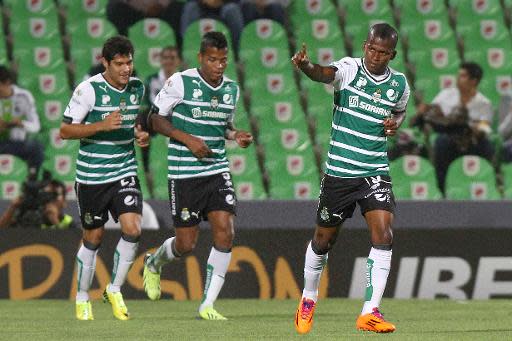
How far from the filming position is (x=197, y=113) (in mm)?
10234

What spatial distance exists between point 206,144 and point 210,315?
127 cm

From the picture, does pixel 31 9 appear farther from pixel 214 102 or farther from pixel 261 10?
pixel 214 102

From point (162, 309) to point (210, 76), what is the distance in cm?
238

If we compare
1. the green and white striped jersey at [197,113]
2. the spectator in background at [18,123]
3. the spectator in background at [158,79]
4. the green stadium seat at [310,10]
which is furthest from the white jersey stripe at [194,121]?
the green stadium seat at [310,10]

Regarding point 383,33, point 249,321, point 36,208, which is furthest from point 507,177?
point 383,33

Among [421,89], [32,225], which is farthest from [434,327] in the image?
[421,89]

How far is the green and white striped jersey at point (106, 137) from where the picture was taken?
10.1 meters

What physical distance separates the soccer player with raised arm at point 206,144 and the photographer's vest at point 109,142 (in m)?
0.19

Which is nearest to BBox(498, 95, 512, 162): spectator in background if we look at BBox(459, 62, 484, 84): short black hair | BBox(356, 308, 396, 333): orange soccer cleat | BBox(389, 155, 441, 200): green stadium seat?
BBox(459, 62, 484, 84): short black hair

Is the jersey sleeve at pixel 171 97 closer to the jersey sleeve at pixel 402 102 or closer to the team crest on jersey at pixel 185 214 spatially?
the team crest on jersey at pixel 185 214

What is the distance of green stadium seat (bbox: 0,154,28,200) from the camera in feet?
47.0

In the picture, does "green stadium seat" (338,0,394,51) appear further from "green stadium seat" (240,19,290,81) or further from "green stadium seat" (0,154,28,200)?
"green stadium seat" (0,154,28,200)

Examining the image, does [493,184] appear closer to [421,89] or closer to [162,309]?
[421,89]

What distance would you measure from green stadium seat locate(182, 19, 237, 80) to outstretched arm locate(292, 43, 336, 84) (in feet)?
23.3
